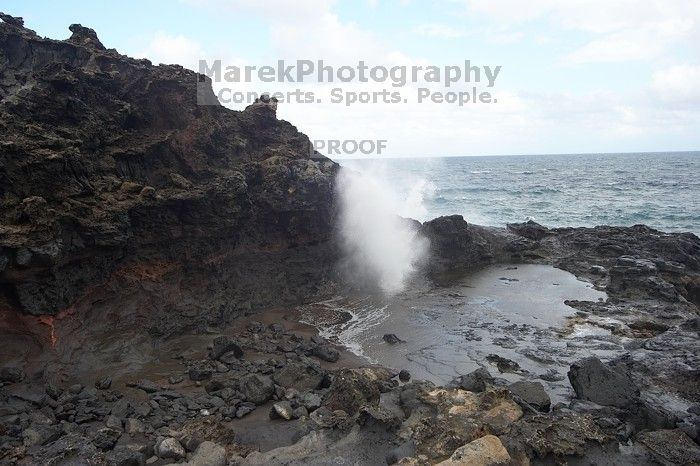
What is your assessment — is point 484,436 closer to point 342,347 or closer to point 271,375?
point 271,375

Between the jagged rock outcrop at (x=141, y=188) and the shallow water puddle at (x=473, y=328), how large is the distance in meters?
2.60

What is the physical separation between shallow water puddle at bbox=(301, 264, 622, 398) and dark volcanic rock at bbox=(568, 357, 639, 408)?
55 cm

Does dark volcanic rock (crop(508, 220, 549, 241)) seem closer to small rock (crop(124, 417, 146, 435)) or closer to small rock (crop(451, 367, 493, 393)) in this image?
small rock (crop(451, 367, 493, 393))

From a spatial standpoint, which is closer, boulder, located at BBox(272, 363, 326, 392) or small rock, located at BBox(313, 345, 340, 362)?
boulder, located at BBox(272, 363, 326, 392)

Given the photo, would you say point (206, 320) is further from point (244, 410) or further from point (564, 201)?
point (564, 201)

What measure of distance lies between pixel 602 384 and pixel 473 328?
4218 millimetres

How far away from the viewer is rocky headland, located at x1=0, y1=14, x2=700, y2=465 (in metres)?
6.43

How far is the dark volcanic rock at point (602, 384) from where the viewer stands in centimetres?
769

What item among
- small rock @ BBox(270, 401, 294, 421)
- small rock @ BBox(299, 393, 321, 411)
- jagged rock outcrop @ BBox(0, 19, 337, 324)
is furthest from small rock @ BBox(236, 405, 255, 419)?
jagged rock outcrop @ BBox(0, 19, 337, 324)

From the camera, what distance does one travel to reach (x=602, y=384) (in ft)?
26.0

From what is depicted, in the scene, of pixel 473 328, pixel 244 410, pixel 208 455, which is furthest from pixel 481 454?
pixel 473 328

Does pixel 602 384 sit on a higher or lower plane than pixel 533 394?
higher

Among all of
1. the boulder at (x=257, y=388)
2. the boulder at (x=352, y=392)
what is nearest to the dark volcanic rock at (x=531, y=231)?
the boulder at (x=352, y=392)

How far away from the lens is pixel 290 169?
526 inches
